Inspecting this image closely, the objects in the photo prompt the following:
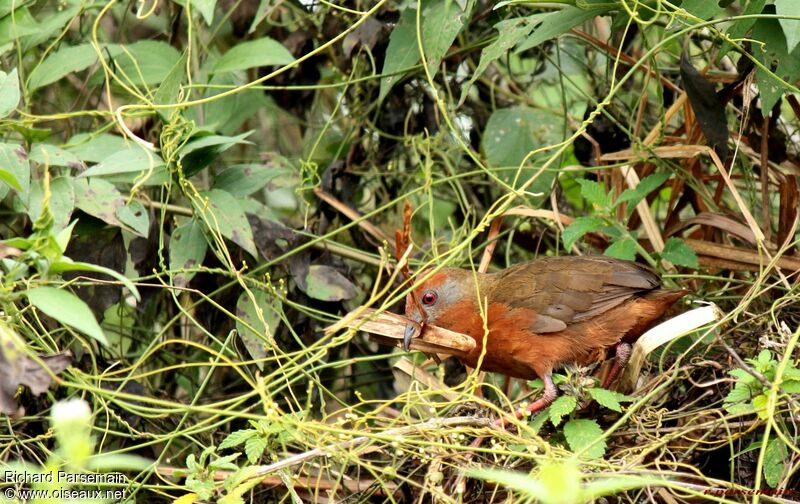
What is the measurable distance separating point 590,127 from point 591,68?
561 mm

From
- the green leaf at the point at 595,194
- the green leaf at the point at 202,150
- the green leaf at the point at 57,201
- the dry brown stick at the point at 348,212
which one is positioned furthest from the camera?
the dry brown stick at the point at 348,212

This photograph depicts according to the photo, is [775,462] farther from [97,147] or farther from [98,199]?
[97,147]

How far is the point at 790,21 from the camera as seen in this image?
3.10 meters

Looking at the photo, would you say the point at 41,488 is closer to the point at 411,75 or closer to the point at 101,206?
the point at 101,206

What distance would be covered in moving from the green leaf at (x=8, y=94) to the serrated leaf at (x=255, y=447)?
57.1 inches

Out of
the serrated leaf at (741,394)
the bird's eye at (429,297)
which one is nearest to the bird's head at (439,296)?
the bird's eye at (429,297)

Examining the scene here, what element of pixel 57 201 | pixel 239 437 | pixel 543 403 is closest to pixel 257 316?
pixel 239 437

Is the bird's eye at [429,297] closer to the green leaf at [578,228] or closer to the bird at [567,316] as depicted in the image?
the bird at [567,316]

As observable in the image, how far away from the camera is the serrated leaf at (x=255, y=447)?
307cm

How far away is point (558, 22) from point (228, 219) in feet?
5.02

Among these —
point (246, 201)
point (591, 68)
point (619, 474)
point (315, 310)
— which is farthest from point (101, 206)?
point (591, 68)

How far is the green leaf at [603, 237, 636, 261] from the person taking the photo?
4.03m

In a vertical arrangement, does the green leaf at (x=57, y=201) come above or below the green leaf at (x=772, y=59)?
below

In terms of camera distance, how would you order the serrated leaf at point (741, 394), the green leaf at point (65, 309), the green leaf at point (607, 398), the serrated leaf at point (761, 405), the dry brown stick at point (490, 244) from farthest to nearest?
1. the dry brown stick at point (490, 244)
2. the green leaf at point (607, 398)
3. the serrated leaf at point (741, 394)
4. the serrated leaf at point (761, 405)
5. the green leaf at point (65, 309)
